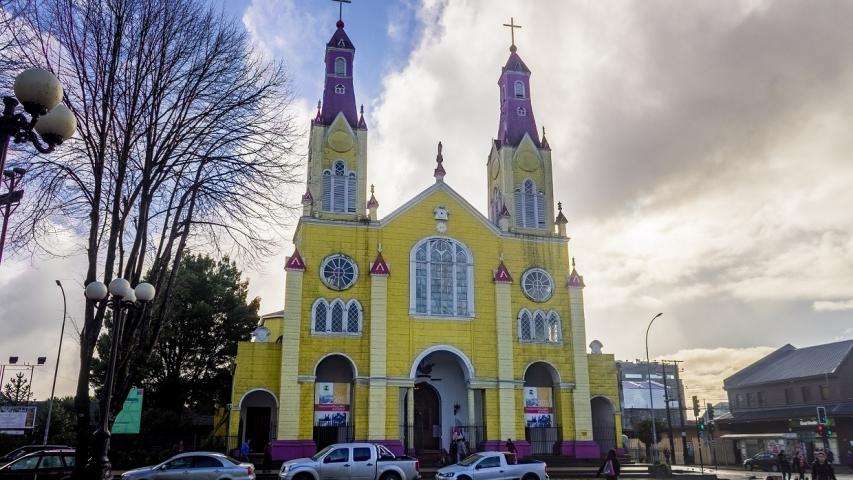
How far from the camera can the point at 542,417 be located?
3275 cm

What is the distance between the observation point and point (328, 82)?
3709 centimetres

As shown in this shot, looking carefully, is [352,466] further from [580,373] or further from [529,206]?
[529,206]

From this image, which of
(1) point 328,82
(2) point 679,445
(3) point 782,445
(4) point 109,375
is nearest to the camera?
(4) point 109,375

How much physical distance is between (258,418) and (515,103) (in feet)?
76.3

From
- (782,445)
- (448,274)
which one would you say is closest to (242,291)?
(448,274)

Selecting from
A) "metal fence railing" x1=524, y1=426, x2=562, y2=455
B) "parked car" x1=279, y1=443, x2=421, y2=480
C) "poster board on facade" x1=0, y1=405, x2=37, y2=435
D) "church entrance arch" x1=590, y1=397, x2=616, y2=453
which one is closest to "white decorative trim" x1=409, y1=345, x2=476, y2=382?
"metal fence railing" x1=524, y1=426, x2=562, y2=455

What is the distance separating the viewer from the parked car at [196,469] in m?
18.2

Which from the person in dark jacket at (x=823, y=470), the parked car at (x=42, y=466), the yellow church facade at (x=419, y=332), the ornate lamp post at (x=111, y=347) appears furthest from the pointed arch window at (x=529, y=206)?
the ornate lamp post at (x=111, y=347)

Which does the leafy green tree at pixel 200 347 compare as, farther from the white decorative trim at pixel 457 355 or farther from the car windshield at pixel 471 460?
the car windshield at pixel 471 460

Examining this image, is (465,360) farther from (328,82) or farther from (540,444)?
(328,82)

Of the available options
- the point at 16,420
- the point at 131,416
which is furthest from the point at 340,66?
the point at 16,420

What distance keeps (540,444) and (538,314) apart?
6582 mm

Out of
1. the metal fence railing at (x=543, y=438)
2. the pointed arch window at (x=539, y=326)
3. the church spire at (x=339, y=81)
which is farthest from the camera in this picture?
the church spire at (x=339, y=81)

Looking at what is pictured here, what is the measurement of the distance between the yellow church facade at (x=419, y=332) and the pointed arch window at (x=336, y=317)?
7 cm
